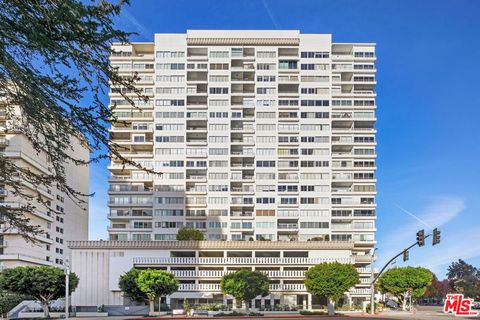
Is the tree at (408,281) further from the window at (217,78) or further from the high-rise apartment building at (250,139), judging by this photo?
the window at (217,78)

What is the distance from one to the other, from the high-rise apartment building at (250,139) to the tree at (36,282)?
1789 inches

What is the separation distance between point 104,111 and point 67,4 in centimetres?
201

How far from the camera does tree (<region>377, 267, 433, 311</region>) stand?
7881 cm

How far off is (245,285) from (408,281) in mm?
27598

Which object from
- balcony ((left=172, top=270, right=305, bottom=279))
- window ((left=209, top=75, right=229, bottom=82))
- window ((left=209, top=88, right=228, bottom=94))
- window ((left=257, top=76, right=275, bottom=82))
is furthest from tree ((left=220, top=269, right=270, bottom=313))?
window ((left=257, top=76, right=275, bottom=82))

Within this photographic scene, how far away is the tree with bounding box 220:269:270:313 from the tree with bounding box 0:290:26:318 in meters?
28.5

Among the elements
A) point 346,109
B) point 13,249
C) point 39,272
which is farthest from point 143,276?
point 346,109

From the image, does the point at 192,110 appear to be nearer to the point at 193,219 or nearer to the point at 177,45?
the point at 177,45

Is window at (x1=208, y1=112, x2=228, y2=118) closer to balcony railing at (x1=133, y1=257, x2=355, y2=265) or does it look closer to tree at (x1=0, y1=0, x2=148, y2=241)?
balcony railing at (x1=133, y1=257, x2=355, y2=265)

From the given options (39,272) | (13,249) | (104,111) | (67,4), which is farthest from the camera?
(13,249)

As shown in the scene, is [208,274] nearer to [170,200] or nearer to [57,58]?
[170,200]

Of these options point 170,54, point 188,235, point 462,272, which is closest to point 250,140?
point 170,54

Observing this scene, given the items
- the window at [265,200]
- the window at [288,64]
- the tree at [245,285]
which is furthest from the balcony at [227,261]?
the window at [288,64]

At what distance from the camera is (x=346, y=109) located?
114750 millimetres
